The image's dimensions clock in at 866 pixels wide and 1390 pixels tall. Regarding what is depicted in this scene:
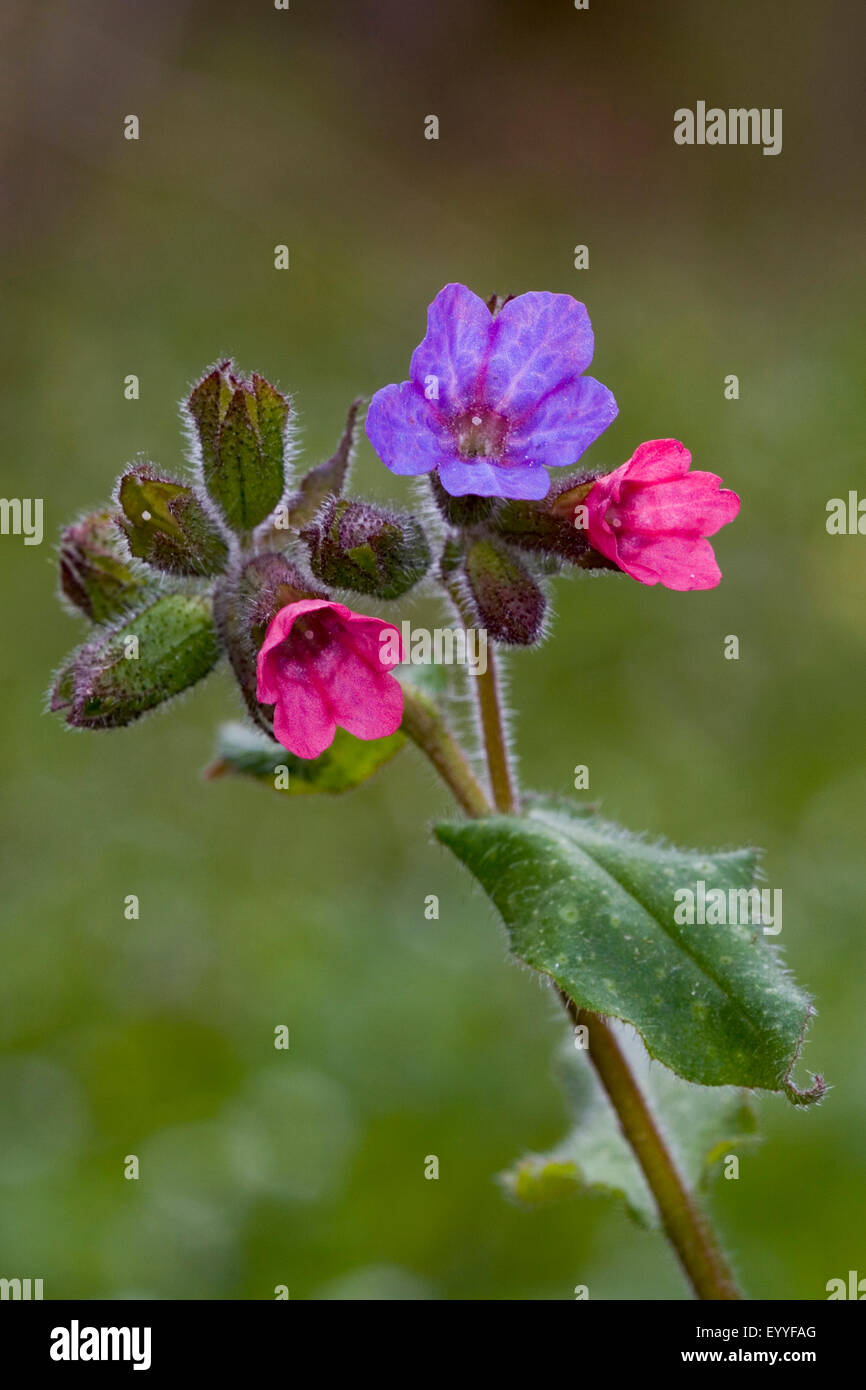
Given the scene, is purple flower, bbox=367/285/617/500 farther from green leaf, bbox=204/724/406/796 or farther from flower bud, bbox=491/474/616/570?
green leaf, bbox=204/724/406/796

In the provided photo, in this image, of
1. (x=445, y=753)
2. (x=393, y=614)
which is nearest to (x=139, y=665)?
(x=445, y=753)

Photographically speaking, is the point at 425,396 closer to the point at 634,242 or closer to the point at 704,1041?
the point at 704,1041

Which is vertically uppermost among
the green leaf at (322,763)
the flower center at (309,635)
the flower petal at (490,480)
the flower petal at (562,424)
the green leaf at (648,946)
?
the flower petal at (562,424)

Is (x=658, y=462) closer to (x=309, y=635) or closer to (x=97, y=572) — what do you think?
(x=309, y=635)

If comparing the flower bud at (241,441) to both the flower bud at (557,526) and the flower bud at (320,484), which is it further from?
the flower bud at (557,526)

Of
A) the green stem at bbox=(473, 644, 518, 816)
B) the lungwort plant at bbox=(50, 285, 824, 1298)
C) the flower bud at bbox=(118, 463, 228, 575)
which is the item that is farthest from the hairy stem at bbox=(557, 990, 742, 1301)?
the flower bud at bbox=(118, 463, 228, 575)

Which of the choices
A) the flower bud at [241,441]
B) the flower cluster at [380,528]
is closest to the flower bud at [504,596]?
the flower cluster at [380,528]
